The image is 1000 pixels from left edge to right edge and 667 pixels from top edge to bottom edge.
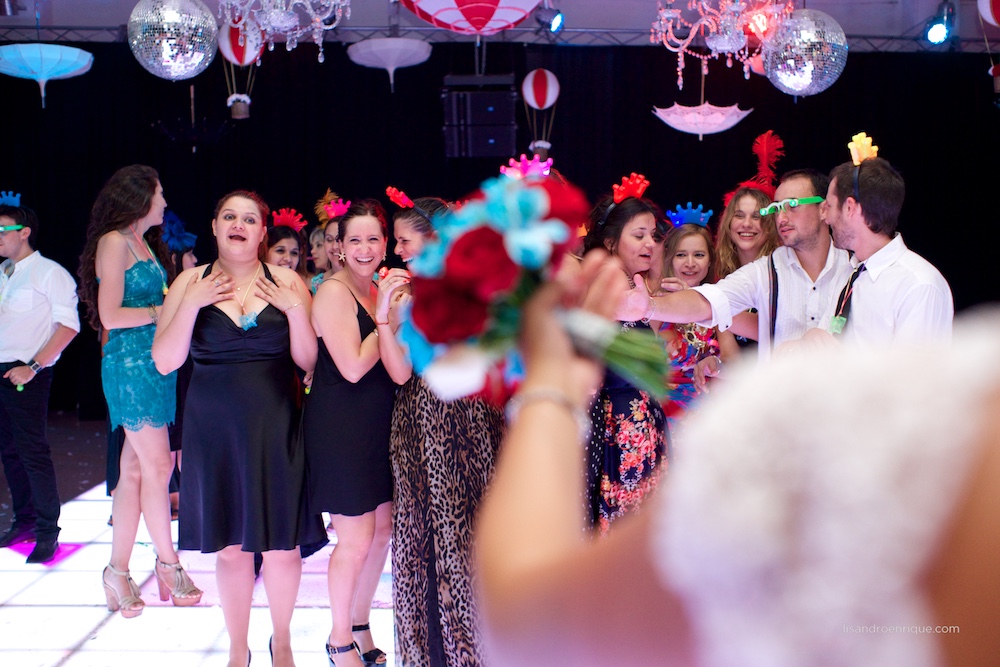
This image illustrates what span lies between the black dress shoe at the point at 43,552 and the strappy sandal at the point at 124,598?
2.58ft

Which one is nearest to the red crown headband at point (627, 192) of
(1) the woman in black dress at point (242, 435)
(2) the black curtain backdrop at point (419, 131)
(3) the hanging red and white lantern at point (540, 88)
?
(1) the woman in black dress at point (242, 435)

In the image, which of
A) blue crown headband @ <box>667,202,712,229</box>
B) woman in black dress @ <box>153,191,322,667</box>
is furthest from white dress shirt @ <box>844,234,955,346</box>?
woman in black dress @ <box>153,191,322,667</box>

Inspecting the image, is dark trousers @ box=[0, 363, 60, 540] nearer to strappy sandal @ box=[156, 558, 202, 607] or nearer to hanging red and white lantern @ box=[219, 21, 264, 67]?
strappy sandal @ box=[156, 558, 202, 607]

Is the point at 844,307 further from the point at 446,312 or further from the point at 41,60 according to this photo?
the point at 41,60

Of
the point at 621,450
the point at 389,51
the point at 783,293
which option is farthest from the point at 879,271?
the point at 389,51

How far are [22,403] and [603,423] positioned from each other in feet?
10.1

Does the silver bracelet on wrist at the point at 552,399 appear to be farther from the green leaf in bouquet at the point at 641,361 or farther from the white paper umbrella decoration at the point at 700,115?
the white paper umbrella decoration at the point at 700,115

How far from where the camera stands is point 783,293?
10.9 ft

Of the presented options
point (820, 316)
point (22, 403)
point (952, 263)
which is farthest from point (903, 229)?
point (22, 403)

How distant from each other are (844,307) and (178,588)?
282 cm

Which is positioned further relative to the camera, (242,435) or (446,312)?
(242,435)

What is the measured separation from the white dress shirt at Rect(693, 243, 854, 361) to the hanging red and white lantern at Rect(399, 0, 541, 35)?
1.69m

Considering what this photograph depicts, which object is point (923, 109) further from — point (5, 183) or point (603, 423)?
point (5, 183)

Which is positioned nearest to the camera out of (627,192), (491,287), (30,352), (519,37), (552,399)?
(552,399)
